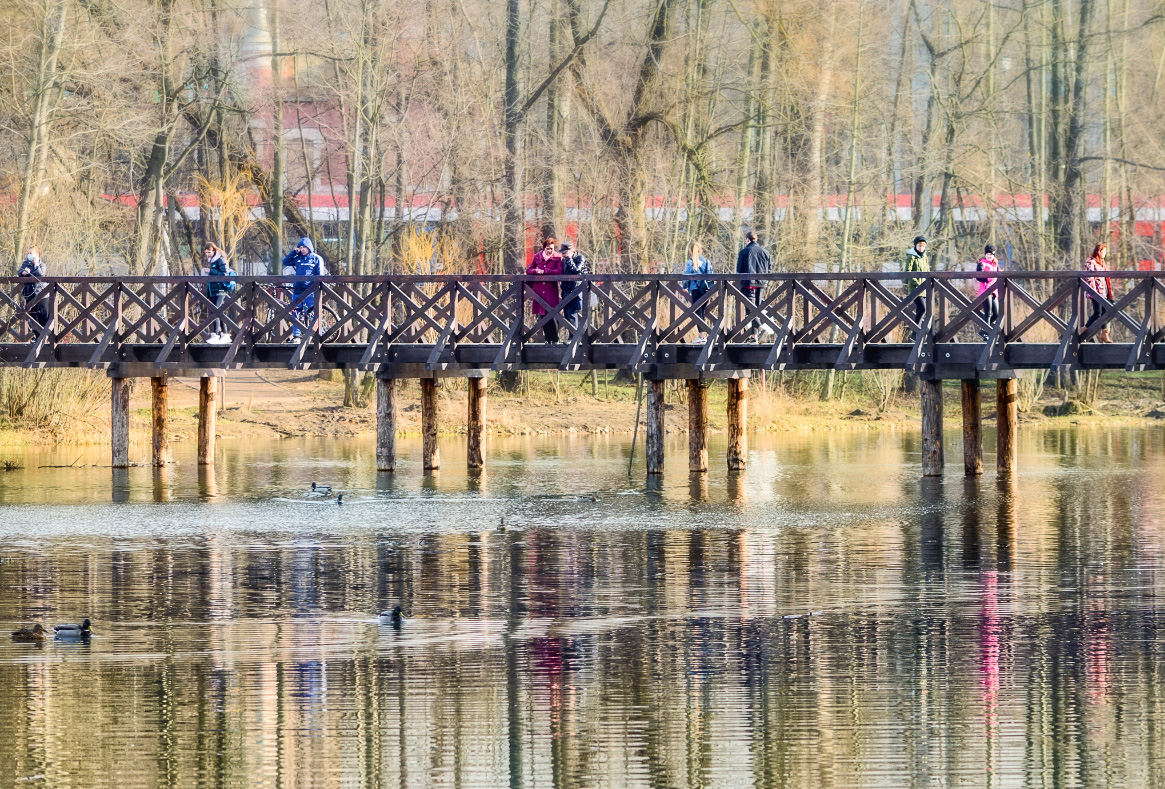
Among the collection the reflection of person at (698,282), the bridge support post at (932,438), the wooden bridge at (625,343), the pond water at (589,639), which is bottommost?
the pond water at (589,639)

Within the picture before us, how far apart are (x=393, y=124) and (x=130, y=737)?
2998cm

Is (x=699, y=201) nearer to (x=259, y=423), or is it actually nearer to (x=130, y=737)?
(x=259, y=423)

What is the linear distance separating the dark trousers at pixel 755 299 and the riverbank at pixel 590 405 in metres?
9.71

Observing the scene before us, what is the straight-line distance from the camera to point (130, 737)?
1052 centimetres

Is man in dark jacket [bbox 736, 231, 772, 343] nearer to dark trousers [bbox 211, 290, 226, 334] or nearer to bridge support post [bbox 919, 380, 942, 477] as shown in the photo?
bridge support post [bbox 919, 380, 942, 477]

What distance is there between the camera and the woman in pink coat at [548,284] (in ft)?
86.2

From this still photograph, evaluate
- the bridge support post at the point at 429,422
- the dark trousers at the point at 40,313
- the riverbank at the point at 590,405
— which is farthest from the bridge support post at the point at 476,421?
the riverbank at the point at 590,405

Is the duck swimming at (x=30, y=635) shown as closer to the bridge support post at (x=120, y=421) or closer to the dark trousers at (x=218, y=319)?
the dark trousers at (x=218, y=319)

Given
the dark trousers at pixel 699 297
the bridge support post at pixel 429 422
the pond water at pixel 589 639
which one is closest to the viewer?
the pond water at pixel 589 639

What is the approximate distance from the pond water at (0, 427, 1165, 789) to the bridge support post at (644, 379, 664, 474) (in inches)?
109

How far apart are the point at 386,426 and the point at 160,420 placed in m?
3.34

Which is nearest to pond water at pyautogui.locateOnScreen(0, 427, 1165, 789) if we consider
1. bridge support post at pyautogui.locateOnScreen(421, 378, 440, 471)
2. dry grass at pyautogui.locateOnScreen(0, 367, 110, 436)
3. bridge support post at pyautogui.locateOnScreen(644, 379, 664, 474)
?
bridge support post at pyautogui.locateOnScreen(644, 379, 664, 474)

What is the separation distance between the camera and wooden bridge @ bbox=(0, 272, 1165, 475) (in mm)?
24203

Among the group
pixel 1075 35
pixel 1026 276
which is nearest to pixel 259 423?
pixel 1026 276
